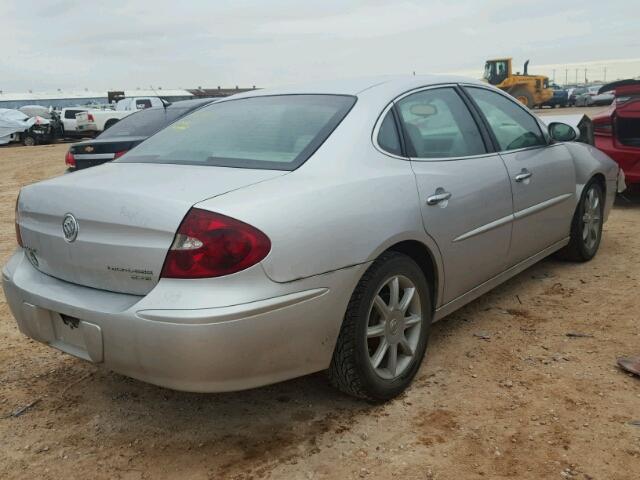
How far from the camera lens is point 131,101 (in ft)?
86.0

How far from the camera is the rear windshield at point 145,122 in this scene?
8008 millimetres

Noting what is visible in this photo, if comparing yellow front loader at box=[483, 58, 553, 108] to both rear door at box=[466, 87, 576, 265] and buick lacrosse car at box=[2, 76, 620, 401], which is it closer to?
rear door at box=[466, 87, 576, 265]

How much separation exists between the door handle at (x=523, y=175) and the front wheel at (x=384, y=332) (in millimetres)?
1120

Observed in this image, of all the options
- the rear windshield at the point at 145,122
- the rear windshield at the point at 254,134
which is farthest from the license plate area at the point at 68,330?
the rear windshield at the point at 145,122

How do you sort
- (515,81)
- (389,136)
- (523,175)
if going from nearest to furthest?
(389,136) < (523,175) < (515,81)

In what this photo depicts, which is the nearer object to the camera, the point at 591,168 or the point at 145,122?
the point at 591,168

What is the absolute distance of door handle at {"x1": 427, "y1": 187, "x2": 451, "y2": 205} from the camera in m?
2.92

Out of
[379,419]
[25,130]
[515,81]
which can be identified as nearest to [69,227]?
[379,419]

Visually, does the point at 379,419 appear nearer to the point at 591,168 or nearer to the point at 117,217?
the point at 117,217

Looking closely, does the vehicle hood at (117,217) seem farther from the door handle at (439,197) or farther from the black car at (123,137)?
the black car at (123,137)

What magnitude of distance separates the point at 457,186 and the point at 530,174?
2.95 feet

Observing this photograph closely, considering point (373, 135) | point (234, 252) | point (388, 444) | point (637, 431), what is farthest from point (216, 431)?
point (637, 431)

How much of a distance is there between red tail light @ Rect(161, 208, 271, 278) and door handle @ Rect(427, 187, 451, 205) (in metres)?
1.03

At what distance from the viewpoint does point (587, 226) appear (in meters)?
4.76
